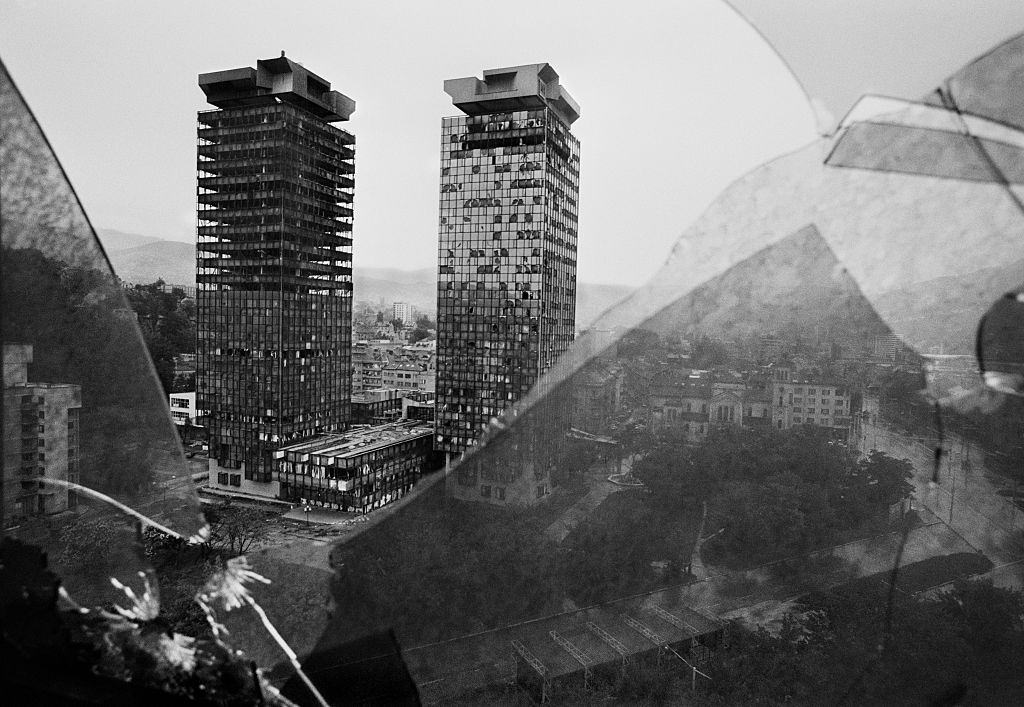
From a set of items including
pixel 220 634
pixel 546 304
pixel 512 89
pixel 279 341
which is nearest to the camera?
pixel 220 634

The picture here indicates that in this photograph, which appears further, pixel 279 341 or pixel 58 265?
pixel 279 341

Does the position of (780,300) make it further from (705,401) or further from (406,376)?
(406,376)

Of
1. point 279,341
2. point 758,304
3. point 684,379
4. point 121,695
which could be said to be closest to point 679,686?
point 684,379

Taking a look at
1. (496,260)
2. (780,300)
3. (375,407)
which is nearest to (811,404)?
(780,300)

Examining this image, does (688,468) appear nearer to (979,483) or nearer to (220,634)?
(979,483)

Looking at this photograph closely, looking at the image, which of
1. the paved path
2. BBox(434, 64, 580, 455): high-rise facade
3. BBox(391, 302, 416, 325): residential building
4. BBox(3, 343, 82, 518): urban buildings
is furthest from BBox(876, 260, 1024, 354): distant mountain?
BBox(391, 302, 416, 325): residential building

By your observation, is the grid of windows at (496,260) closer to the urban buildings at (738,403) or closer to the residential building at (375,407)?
the urban buildings at (738,403)

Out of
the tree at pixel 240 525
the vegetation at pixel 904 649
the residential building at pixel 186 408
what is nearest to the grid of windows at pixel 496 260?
the tree at pixel 240 525
